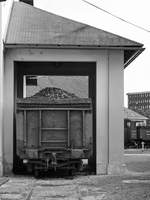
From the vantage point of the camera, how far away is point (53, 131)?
17.1 metres

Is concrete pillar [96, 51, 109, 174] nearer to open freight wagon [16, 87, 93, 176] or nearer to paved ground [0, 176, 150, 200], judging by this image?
open freight wagon [16, 87, 93, 176]

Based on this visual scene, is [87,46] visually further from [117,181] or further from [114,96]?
[117,181]

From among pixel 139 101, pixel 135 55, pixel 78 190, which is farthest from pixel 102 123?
pixel 139 101

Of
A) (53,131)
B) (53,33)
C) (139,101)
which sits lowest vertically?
(53,131)

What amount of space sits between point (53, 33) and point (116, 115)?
445 centimetres

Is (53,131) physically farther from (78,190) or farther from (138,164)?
(138,164)

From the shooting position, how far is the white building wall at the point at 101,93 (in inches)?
727

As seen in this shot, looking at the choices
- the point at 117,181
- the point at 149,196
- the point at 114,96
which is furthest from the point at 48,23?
the point at 149,196

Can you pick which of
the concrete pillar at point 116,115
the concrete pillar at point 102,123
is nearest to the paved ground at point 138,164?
the concrete pillar at point 116,115

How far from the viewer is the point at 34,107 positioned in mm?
Result: 16984

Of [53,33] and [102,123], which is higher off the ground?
[53,33]

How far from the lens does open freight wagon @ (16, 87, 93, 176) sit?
55.4ft

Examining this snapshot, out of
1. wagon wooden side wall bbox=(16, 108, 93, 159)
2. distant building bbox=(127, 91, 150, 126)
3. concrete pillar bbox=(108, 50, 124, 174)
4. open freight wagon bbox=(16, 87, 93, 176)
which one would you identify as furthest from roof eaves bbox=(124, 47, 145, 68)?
distant building bbox=(127, 91, 150, 126)

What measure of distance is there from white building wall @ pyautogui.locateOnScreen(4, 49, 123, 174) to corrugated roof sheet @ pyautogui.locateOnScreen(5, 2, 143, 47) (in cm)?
39
